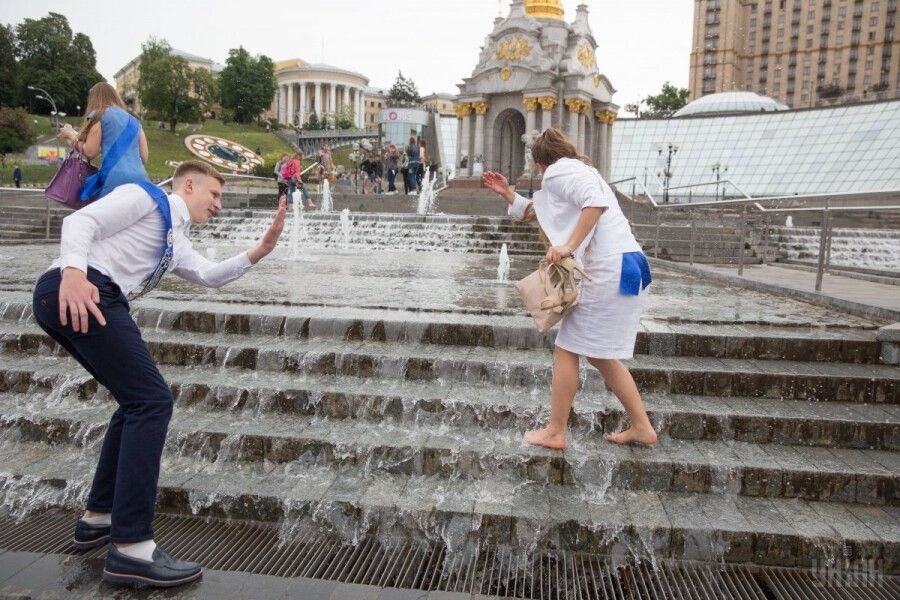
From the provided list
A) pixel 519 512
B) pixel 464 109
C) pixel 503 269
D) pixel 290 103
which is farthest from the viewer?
pixel 290 103

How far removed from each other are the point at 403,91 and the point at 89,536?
305 ft

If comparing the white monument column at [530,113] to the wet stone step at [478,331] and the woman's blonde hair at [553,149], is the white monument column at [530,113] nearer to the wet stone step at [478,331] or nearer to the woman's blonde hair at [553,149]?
the wet stone step at [478,331]

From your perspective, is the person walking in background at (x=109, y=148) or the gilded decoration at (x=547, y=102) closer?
the person walking in background at (x=109, y=148)

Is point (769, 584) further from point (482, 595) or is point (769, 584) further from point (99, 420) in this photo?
point (99, 420)

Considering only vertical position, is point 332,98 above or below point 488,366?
above

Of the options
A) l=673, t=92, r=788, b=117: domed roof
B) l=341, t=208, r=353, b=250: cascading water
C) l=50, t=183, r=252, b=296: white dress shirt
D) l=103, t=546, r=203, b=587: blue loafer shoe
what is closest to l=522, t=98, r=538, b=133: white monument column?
l=341, t=208, r=353, b=250: cascading water

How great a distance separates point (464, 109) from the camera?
3075 cm

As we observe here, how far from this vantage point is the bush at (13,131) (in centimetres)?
5581

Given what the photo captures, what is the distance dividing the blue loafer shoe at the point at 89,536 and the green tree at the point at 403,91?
298 ft

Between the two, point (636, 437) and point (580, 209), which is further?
point (636, 437)

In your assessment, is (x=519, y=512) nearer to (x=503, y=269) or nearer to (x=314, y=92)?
(x=503, y=269)

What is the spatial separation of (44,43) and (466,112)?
7548 centimetres

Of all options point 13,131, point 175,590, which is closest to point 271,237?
point 175,590

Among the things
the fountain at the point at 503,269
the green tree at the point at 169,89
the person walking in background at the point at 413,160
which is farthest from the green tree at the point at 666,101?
the fountain at the point at 503,269
